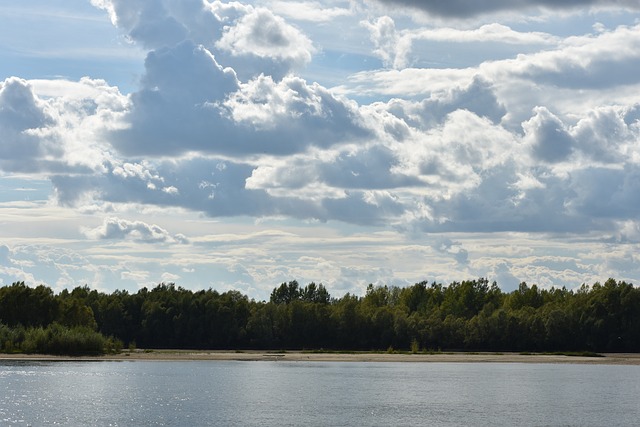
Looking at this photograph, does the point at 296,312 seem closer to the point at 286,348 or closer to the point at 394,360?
the point at 286,348

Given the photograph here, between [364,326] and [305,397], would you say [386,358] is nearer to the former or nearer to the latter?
[364,326]

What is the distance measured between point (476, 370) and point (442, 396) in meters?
52.4

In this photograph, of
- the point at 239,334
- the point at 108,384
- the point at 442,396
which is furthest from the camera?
the point at 239,334

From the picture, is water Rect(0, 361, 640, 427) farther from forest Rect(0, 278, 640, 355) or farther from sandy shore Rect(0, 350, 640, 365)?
forest Rect(0, 278, 640, 355)

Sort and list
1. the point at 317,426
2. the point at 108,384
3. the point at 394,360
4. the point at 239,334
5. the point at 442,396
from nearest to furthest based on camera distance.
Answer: the point at 317,426, the point at 442,396, the point at 108,384, the point at 394,360, the point at 239,334

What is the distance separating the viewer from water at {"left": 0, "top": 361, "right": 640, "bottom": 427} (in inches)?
2798

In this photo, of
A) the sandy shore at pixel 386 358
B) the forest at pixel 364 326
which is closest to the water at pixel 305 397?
the sandy shore at pixel 386 358

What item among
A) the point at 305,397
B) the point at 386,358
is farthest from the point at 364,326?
the point at 305,397

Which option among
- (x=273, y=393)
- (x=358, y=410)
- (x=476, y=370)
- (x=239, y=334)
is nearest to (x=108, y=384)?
(x=273, y=393)

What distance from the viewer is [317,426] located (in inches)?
2601

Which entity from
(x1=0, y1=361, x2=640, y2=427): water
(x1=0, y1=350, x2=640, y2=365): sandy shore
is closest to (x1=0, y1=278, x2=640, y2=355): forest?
(x1=0, y1=350, x2=640, y2=365): sandy shore

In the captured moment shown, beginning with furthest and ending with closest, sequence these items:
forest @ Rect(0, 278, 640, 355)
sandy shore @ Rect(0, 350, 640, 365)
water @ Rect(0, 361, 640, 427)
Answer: forest @ Rect(0, 278, 640, 355) < sandy shore @ Rect(0, 350, 640, 365) < water @ Rect(0, 361, 640, 427)

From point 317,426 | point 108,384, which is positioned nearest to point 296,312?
point 108,384

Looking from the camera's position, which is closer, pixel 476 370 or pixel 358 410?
pixel 358 410
